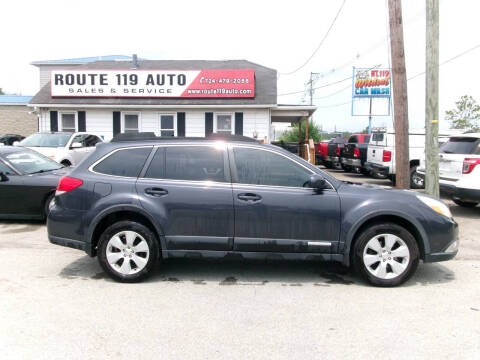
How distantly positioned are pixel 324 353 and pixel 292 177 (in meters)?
2.15

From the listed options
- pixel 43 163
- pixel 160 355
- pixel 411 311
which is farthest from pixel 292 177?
pixel 43 163

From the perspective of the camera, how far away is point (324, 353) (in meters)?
3.38

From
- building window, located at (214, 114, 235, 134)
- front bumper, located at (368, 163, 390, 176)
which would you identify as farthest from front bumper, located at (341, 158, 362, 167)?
building window, located at (214, 114, 235, 134)

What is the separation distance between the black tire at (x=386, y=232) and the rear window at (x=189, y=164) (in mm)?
1769

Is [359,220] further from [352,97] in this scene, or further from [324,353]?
[352,97]

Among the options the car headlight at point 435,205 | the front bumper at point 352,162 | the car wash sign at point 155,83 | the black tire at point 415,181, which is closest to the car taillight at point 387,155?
the black tire at point 415,181

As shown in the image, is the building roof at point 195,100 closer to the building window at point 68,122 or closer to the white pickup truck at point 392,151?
the building window at point 68,122

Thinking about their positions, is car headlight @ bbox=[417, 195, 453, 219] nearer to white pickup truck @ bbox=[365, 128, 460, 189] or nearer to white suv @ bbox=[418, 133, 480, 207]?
white suv @ bbox=[418, 133, 480, 207]

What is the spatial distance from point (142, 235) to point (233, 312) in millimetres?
1474

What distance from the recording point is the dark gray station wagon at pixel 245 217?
485 cm

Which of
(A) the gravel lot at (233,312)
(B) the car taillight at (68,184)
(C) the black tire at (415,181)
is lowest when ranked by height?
(A) the gravel lot at (233,312)

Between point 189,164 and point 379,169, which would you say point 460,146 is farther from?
point 189,164

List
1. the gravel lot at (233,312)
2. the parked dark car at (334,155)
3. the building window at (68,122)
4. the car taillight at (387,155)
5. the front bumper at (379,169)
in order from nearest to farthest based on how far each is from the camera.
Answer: the gravel lot at (233,312)
the car taillight at (387,155)
the front bumper at (379,169)
the building window at (68,122)
the parked dark car at (334,155)

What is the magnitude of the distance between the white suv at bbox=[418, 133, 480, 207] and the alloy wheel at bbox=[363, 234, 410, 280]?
4712 millimetres
